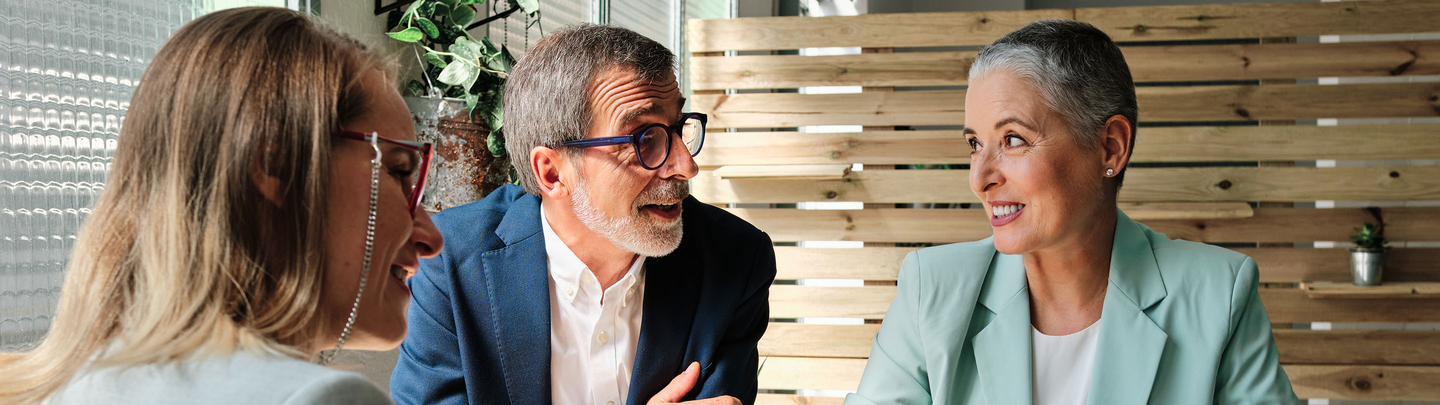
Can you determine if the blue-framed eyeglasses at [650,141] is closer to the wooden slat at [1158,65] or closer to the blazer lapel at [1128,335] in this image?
the blazer lapel at [1128,335]

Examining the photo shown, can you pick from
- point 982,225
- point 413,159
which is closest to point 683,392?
point 413,159

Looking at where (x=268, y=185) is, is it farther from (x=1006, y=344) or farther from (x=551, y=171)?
(x=1006, y=344)

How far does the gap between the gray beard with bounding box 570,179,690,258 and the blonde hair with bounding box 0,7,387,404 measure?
31.5 inches

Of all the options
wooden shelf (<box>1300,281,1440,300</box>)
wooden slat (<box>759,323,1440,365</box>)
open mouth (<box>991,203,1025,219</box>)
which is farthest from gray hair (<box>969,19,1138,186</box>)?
wooden shelf (<box>1300,281,1440,300</box>)

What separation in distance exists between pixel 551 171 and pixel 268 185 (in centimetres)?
88

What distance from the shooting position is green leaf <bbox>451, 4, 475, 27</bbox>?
1748mm

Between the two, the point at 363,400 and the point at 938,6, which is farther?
the point at 938,6

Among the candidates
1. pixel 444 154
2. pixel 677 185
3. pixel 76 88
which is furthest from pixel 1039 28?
pixel 76 88

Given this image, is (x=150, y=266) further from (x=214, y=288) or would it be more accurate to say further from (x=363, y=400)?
(x=363, y=400)

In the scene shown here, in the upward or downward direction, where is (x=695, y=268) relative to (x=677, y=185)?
downward

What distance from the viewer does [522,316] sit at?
1.54 metres

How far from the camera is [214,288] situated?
0.74 m

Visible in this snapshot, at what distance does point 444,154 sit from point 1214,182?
310 cm

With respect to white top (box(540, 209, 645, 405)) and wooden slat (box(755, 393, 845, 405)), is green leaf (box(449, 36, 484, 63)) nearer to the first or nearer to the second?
white top (box(540, 209, 645, 405))
